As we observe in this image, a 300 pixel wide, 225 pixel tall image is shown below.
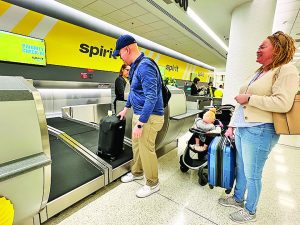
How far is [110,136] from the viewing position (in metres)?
2.34

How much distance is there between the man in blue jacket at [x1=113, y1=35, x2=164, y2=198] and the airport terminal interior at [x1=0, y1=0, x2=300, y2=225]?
14.1 inches

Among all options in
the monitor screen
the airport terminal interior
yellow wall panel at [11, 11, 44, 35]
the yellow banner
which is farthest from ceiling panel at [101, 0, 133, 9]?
the monitor screen

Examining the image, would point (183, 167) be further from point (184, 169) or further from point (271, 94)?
point (271, 94)

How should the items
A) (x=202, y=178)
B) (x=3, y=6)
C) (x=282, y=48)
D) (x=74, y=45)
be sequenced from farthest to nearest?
(x=74, y=45) → (x=3, y=6) → (x=202, y=178) → (x=282, y=48)

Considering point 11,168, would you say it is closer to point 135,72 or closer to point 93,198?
point 93,198

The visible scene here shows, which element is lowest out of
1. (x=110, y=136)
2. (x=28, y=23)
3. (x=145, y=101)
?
(x=110, y=136)

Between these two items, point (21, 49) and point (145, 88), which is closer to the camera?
point (145, 88)

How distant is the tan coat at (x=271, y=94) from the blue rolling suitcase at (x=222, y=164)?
1.72 feet

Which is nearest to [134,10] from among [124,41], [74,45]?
[74,45]

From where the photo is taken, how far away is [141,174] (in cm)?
237

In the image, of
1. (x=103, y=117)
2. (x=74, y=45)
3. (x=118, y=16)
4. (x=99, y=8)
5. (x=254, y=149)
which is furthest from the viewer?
(x=74, y=45)

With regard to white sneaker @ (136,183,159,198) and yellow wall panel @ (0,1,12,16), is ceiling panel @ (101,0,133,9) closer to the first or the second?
yellow wall panel @ (0,1,12,16)

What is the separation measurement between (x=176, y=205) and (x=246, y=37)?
159 inches

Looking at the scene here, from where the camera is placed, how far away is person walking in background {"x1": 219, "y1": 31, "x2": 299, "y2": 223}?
123 centimetres
